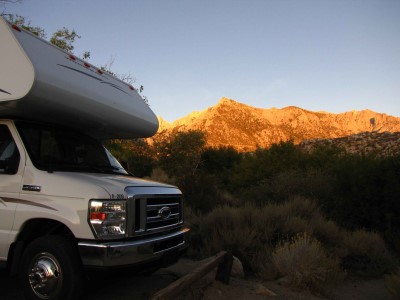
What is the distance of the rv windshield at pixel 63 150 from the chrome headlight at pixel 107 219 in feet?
2.83

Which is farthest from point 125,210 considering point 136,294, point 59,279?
point 136,294

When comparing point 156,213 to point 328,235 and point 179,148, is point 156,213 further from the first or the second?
point 179,148

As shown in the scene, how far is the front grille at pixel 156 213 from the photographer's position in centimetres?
478

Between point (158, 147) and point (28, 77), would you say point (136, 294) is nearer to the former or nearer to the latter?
point (28, 77)

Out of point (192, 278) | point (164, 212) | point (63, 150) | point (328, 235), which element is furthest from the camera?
point (328, 235)

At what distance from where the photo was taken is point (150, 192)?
5102 millimetres

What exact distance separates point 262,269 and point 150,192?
3.35 m

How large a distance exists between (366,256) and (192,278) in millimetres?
5223

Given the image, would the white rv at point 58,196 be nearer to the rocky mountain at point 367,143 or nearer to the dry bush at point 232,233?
the dry bush at point 232,233

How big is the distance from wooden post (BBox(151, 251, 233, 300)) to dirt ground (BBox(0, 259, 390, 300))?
0.21m

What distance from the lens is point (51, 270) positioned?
15.0ft

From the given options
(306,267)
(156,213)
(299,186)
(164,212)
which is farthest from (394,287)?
(299,186)

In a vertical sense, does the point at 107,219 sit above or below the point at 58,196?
below

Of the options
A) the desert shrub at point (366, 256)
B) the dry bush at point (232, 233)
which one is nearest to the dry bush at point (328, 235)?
the desert shrub at point (366, 256)
